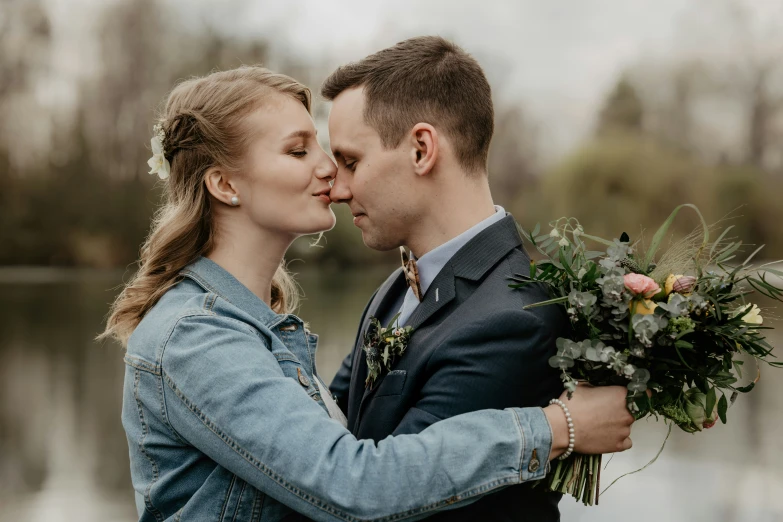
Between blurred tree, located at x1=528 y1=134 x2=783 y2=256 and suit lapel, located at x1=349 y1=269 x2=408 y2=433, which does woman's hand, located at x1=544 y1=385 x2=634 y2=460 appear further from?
blurred tree, located at x1=528 y1=134 x2=783 y2=256

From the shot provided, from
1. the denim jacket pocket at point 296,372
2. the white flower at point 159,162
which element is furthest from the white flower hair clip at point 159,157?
the denim jacket pocket at point 296,372

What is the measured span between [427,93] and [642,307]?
1.11m

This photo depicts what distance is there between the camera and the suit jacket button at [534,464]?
2160 mm

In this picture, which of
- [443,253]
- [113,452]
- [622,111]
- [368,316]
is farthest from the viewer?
[622,111]

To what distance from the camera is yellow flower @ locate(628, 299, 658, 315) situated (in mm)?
2230

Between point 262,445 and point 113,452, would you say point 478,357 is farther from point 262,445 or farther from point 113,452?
point 113,452

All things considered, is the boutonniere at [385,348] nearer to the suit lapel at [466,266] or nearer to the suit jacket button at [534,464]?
the suit lapel at [466,266]

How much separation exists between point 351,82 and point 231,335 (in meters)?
1.15

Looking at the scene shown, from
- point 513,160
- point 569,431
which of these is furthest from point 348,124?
point 513,160

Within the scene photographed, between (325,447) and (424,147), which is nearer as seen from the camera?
(325,447)

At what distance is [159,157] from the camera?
2873 mm

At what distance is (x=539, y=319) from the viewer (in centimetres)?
230

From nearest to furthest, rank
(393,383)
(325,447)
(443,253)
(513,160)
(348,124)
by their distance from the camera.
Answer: (325,447) → (393,383) → (443,253) → (348,124) → (513,160)

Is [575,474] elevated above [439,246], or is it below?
below
